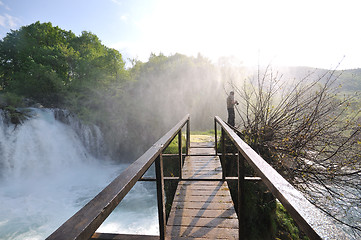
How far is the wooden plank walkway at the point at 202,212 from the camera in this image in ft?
7.04

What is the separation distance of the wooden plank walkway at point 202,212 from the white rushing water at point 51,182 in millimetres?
4604

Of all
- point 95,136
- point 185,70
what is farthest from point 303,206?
point 185,70

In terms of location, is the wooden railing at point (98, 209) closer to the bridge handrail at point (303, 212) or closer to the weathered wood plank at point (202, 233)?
the bridge handrail at point (303, 212)

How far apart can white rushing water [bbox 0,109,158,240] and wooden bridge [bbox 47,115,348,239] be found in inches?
181

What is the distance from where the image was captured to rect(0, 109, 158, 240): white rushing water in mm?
6742

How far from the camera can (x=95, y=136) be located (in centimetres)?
1296

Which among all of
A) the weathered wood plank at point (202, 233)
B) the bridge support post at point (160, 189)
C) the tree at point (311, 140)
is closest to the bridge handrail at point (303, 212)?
the bridge support post at point (160, 189)

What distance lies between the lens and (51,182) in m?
9.27

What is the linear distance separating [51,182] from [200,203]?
379 inches

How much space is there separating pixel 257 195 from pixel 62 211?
7295mm

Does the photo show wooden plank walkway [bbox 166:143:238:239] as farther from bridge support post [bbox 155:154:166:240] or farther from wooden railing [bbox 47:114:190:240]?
wooden railing [bbox 47:114:190:240]

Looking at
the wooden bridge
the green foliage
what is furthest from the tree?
the wooden bridge

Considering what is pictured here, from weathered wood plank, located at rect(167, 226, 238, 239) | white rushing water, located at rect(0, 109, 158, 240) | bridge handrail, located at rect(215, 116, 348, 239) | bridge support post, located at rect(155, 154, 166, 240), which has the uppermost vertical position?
bridge handrail, located at rect(215, 116, 348, 239)

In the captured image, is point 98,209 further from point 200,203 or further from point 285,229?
point 285,229
